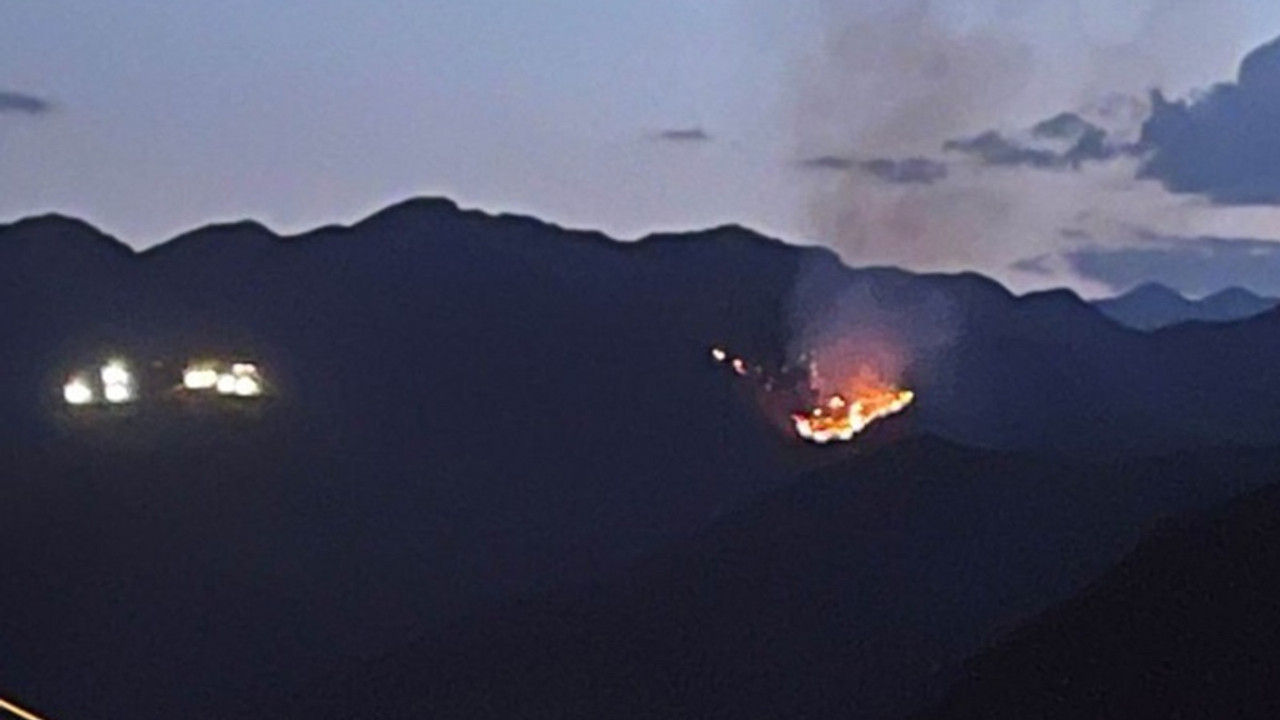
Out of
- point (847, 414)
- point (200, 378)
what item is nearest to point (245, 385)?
point (200, 378)

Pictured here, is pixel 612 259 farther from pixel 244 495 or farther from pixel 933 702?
pixel 933 702

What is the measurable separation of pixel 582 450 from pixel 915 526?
14.9 m

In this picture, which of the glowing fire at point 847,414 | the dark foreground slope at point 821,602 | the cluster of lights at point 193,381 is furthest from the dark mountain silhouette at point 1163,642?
the cluster of lights at point 193,381

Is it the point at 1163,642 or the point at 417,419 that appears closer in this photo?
the point at 1163,642

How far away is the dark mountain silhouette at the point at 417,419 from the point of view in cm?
4066

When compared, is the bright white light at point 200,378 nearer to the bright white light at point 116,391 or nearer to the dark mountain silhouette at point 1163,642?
the bright white light at point 116,391

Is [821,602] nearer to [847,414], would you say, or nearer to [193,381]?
[847,414]

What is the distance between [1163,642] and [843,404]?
766 cm

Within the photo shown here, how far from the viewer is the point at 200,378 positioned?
103 feet

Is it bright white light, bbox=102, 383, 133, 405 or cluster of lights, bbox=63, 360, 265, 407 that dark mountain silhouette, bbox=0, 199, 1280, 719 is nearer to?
cluster of lights, bbox=63, 360, 265, 407

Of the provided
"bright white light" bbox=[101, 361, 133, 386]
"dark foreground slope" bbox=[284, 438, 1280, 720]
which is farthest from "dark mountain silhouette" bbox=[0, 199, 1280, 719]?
"bright white light" bbox=[101, 361, 133, 386]

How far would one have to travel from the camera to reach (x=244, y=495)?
45.4 m

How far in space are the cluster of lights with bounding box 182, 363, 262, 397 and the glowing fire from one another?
34.1ft

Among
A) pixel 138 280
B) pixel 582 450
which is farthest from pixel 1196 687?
pixel 138 280
